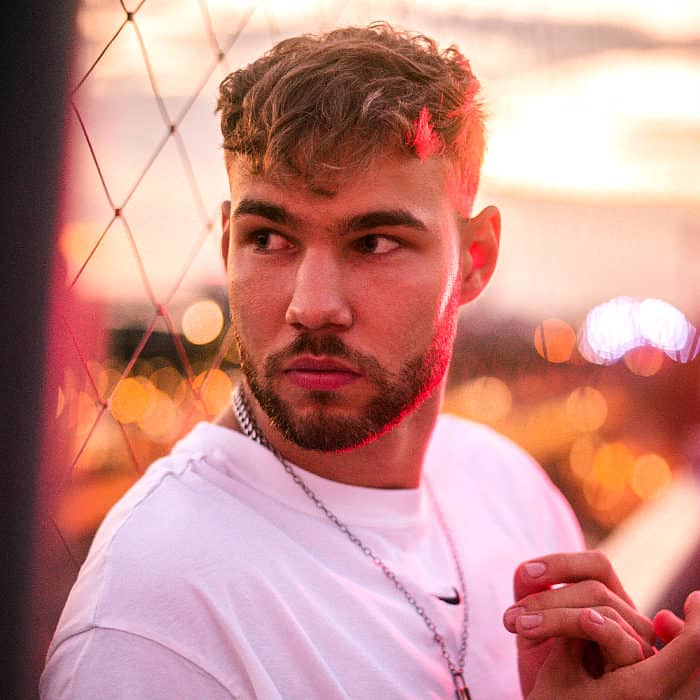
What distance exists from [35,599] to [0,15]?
2.11 ft

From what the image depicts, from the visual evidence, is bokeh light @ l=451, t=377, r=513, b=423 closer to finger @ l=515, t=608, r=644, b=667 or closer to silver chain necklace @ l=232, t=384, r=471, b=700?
silver chain necklace @ l=232, t=384, r=471, b=700

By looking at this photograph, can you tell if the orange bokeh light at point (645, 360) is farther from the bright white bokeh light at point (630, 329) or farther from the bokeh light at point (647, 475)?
the bokeh light at point (647, 475)

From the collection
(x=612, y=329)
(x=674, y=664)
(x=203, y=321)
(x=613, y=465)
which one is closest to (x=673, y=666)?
(x=674, y=664)

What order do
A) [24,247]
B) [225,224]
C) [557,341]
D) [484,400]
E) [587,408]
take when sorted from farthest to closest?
[587,408]
[557,341]
[484,400]
[225,224]
[24,247]

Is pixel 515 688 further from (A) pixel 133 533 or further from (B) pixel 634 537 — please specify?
(B) pixel 634 537

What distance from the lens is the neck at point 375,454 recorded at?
4.71 feet

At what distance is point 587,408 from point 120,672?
21.5 ft

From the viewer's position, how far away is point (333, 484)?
142 centimetres

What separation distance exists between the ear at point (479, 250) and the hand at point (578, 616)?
60cm

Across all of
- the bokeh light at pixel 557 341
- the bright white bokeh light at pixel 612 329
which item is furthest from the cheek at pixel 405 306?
the bright white bokeh light at pixel 612 329

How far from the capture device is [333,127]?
4.25 feet

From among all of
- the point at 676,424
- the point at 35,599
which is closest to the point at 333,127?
the point at 35,599

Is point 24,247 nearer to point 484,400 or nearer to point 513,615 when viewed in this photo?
point 513,615

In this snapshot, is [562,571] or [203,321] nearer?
[562,571]
